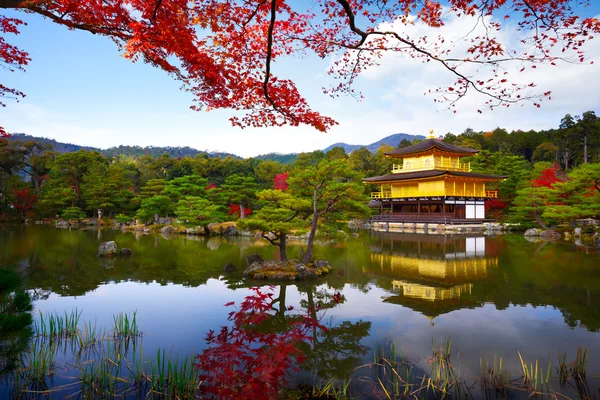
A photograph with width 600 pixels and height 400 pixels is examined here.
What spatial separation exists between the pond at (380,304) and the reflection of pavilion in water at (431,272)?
0.05 m

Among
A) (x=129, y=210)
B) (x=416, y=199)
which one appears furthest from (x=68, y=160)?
(x=416, y=199)

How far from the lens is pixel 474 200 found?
27.9 metres

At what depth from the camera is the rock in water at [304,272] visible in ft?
31.4

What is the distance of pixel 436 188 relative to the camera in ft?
88.8

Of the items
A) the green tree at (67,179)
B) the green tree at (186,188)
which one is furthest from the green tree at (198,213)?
the green tree at (67,179)

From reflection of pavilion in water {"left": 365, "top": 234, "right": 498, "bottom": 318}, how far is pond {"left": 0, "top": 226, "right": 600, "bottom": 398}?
46 mm

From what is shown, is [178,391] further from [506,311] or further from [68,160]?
[68,160]

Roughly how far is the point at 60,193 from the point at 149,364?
3244cm

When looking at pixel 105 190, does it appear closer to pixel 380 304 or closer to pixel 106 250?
pixel 106 250

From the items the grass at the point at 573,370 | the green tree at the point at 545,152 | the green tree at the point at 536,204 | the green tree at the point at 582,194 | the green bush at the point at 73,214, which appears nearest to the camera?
the grass at the point at 573,370

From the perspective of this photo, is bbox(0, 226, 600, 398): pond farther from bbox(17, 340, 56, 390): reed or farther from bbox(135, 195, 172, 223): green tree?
bbox(135, 195, 172, 223): green tree

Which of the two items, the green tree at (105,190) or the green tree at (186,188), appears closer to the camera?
the green tree at (186,188)

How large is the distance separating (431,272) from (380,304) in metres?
3.96

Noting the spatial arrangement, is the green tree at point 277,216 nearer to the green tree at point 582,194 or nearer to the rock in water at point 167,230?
the rock in water at point 167,230
